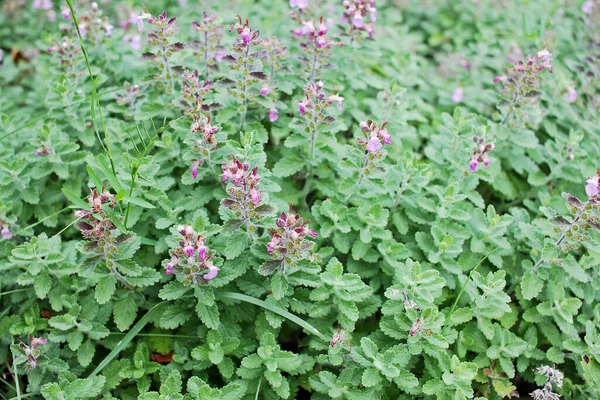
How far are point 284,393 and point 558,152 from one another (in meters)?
2.60

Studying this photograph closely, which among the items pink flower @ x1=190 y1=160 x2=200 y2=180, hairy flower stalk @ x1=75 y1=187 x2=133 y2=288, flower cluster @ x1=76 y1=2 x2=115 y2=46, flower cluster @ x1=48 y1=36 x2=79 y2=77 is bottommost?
hairy flower stalk @ x1=75 y1=187 x2=133 y2=288

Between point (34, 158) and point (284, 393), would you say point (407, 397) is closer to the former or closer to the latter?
point (284, 393)

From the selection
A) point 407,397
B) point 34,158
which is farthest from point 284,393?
point 34,158

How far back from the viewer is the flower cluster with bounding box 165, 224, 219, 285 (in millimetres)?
2451

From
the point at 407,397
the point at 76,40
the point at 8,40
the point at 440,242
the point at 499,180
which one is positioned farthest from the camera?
the point at 8,40

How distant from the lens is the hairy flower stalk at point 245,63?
2.93 metres

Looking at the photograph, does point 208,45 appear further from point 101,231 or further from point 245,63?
point 101,231

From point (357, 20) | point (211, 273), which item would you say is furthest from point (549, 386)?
point (357, 20)

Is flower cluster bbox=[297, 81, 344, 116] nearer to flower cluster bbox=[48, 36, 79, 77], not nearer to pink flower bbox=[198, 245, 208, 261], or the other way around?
pink flower bbox=[198, 245, 208, 261]

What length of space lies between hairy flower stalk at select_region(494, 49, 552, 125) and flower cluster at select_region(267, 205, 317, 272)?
192 centimetres

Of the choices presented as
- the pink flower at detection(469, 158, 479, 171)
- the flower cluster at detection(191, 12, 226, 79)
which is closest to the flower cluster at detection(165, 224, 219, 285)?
the flower cluster at detection(191, 12, 226, 79)

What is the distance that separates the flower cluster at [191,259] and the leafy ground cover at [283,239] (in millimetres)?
11

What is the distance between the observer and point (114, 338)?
2.92 metres

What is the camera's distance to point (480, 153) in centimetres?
317
